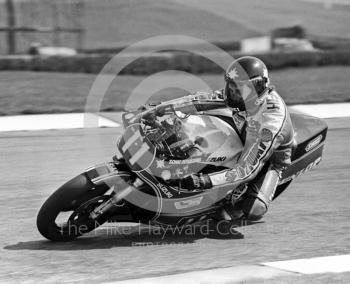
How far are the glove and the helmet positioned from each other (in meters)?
0.64

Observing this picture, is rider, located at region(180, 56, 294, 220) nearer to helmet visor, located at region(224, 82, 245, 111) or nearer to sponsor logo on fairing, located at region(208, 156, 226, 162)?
helmet visor, located at region(224, 82, 245, 111)

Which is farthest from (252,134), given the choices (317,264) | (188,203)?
(317,264)

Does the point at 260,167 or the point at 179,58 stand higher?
the point at 260,167

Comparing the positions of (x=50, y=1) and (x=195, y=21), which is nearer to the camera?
(x=50, y=1)

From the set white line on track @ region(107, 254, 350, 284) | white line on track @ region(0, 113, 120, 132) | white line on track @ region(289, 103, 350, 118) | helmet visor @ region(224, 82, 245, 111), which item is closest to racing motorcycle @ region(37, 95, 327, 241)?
helmet visor @ region(224, 82, 245, 111)

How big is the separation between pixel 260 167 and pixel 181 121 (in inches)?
33.9

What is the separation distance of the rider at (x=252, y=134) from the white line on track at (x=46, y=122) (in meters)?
5.22

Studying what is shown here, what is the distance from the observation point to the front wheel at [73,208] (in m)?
5.34

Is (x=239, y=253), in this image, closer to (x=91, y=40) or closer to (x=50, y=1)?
(x=50, y=1)

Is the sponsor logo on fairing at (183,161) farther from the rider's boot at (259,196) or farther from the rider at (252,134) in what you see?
the rider's boot at (259,196)

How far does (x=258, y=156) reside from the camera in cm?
579

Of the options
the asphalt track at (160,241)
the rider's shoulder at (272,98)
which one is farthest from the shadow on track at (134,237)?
the rider's shoulder at (272,98)

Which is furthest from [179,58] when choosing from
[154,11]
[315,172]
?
[154,11]

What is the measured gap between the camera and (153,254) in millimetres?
5469
